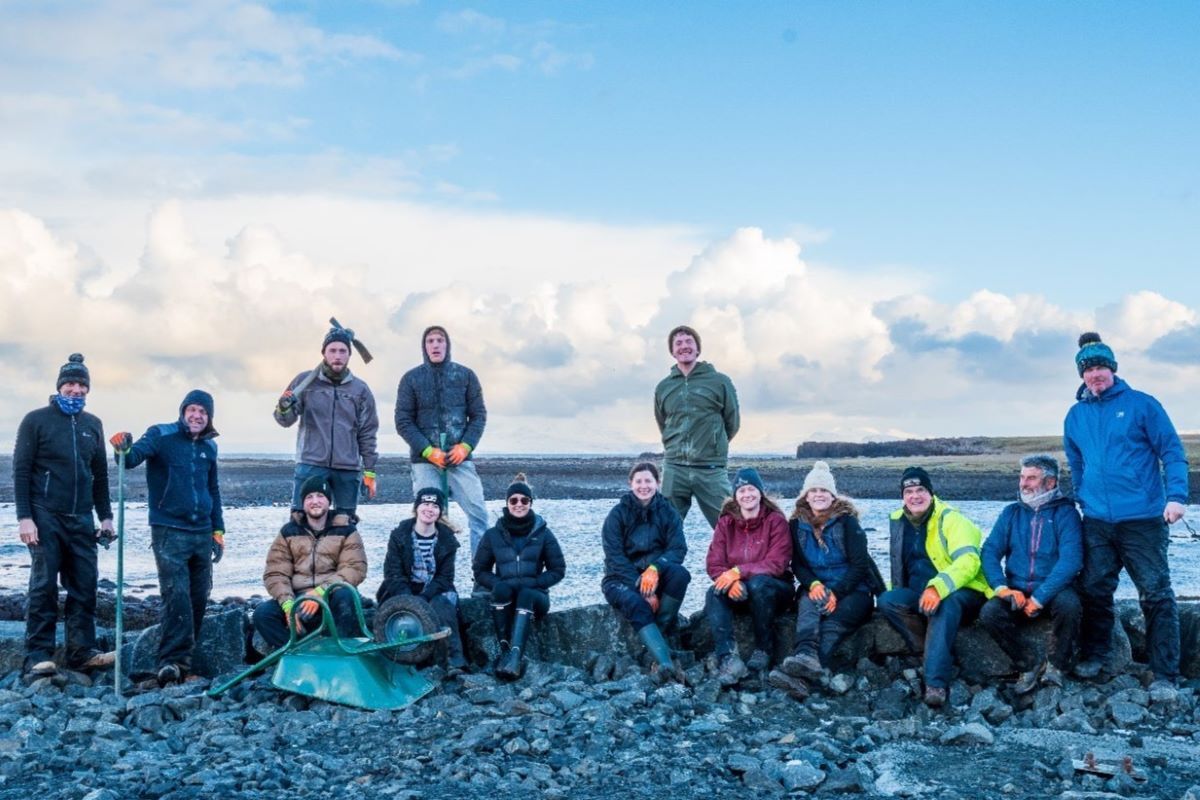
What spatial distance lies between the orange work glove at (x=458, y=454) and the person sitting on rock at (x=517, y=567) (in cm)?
91

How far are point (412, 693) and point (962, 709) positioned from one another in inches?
157

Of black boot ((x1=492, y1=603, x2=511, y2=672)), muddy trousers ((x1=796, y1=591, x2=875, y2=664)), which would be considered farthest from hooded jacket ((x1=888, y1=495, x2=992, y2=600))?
black boot ((x1=492, y1=603, x2=511, y2=672))

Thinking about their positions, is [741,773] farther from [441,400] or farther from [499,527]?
[441,400]

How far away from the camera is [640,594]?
8406mm

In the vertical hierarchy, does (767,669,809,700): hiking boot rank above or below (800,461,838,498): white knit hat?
below

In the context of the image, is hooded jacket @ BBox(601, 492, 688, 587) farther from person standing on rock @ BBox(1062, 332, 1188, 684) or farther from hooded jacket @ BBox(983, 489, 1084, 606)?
person standing on rock @ BBox(1062, 332, 1188, 684)

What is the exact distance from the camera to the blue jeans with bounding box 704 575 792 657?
832cm

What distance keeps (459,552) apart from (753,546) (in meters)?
10.4

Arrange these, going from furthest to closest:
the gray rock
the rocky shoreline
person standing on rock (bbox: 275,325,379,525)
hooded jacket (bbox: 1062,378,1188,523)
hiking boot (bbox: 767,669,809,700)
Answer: person standing on rock (bbox: 275,325,379,525) → hiking boot (bbox: 767,669,809,700) → hooded jacket (bbox: 1062,378,1188,523) → the gray rock → the rocky shoreline

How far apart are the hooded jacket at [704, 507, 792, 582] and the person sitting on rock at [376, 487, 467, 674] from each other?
6.74 ft

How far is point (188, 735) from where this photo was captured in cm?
695

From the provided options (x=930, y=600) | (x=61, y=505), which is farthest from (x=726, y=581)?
(x=61, y=505)

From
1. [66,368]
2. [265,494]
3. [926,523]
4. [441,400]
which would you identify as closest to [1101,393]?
[926,523]

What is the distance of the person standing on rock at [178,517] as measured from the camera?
8273 mm
